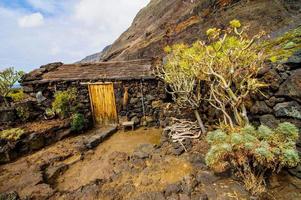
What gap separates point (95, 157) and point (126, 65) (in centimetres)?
685

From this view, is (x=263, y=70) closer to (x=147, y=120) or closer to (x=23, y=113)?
(x=147, y=120)

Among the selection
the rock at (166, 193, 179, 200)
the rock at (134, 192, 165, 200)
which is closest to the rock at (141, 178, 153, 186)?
the rock at (134, 192, 165, 200)

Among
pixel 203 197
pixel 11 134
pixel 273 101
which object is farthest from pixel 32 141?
pixel 273 101

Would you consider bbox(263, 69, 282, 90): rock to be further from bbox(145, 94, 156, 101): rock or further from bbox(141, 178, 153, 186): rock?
bbox(145, 94, 156, 101): rock

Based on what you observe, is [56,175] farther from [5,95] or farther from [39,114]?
[5,95]

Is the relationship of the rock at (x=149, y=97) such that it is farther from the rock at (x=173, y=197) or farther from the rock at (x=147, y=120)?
the rock at (x=173, y=197)

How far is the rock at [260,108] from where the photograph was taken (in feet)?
16.5

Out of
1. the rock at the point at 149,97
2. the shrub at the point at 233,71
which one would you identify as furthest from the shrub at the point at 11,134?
the shrub at the point at 233,71

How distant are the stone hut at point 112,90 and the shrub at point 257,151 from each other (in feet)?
22.7

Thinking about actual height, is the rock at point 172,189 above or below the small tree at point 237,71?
below

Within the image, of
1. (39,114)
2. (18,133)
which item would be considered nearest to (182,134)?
(18,133)

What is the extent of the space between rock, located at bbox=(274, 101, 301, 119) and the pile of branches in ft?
11.6

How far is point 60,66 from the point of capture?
541 inches

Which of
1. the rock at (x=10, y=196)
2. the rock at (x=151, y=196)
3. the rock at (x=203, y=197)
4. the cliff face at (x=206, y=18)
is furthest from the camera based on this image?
the cliff face at (x=206, y=18)
